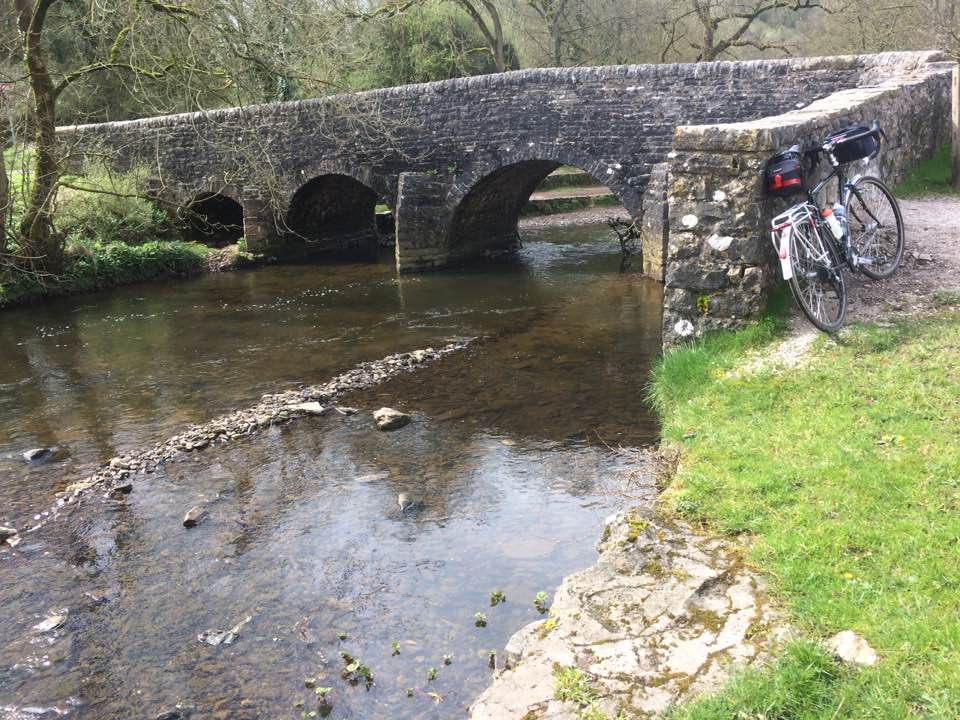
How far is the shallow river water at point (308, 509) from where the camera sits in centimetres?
455

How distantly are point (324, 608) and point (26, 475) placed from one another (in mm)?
3920

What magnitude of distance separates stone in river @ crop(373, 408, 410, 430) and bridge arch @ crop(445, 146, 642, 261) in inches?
290

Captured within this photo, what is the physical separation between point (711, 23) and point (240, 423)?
19742 millimetres

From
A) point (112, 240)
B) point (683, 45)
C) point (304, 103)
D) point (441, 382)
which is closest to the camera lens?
point (441, 382)

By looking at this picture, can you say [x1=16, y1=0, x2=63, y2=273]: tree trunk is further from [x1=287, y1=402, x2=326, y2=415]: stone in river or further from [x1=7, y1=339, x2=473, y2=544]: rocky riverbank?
[x1=287, y1=402, x2=326, y2=415]: stone in river

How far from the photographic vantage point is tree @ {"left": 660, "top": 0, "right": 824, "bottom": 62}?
22750mm

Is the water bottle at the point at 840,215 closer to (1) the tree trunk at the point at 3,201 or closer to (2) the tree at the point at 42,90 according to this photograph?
(2) the tree at the point at 42,90

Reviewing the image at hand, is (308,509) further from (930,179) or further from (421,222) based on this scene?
(421,222)

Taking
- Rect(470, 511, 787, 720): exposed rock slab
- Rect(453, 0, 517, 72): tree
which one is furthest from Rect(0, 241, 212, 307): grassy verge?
Rect(470, 511, 787, 720): exposed rock slab

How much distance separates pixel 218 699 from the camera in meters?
4.30

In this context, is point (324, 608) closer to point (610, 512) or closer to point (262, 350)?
point (610, 512)

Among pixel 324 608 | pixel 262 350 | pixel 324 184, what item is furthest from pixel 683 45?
pixel 324 608

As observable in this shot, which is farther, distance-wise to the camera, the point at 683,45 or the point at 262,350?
the point at 683,45

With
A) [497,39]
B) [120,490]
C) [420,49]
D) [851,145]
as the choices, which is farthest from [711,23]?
[120,490]
